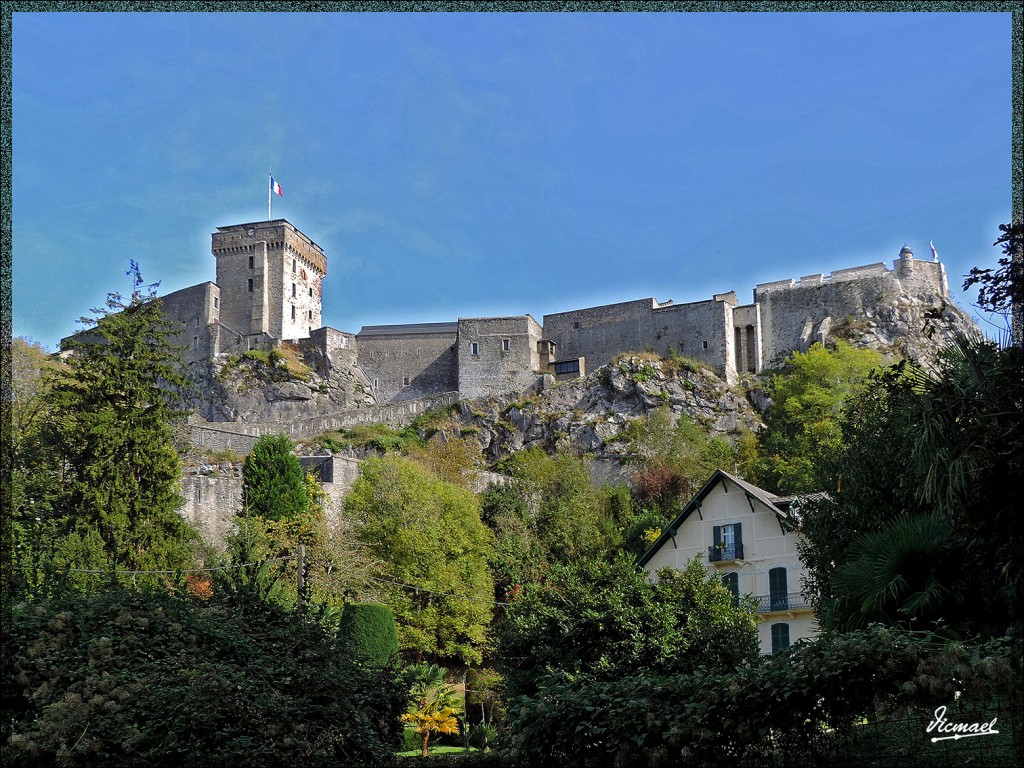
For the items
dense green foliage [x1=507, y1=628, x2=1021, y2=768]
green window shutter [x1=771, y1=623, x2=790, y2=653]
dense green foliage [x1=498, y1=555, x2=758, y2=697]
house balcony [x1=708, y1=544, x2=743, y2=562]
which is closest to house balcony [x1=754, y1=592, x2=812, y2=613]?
green window shutter [x1=771, y1=623, x2=790, y2=653]

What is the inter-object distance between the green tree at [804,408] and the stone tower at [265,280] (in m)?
31.7

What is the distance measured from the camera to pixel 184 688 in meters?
10.6

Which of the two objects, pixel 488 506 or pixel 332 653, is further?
pixel 488 506

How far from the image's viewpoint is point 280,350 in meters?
61.1

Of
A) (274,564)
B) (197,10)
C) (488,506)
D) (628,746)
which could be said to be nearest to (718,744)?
(628,746)

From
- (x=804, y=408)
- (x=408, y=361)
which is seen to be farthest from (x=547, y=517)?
(x=408, y=361)

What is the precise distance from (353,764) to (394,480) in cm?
2312

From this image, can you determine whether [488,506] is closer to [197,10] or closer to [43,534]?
[43,534]

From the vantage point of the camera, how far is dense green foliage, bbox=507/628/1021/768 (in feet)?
27.2

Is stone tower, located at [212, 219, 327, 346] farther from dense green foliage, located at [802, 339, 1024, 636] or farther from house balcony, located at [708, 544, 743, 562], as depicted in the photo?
dense green foliage, located at [802, 339, 1024, 636]

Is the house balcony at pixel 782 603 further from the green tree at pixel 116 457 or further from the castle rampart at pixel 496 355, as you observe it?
the castle rampart at pixel 496 355

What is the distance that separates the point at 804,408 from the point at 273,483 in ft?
63.2

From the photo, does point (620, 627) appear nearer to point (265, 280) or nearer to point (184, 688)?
point (184, 688)

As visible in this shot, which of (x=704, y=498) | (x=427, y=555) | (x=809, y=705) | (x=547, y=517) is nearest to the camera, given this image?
(x=809, y=705)
